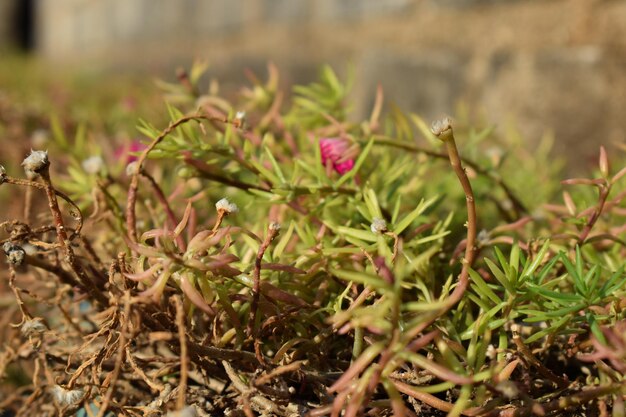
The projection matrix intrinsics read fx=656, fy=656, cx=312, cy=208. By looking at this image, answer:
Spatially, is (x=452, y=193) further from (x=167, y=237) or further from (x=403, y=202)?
(x=167, y=237)

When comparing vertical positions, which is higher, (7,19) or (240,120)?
(240,120)

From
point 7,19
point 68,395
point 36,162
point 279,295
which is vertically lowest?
point 7,19

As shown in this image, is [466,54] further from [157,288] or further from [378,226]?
[157,288]

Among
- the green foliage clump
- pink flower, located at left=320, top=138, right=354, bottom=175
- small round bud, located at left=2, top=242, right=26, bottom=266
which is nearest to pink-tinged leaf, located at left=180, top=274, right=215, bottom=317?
the green foliage clump

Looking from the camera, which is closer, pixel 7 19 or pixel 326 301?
pixel 326 301

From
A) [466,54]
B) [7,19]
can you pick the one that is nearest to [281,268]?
[466,54]

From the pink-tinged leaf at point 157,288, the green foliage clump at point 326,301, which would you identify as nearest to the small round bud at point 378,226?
the green foliage clump at point 326,301

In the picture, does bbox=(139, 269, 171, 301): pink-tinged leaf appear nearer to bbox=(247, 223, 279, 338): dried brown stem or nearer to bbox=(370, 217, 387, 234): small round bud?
bbox=(247, 223, 279, 338): dried brown stem
